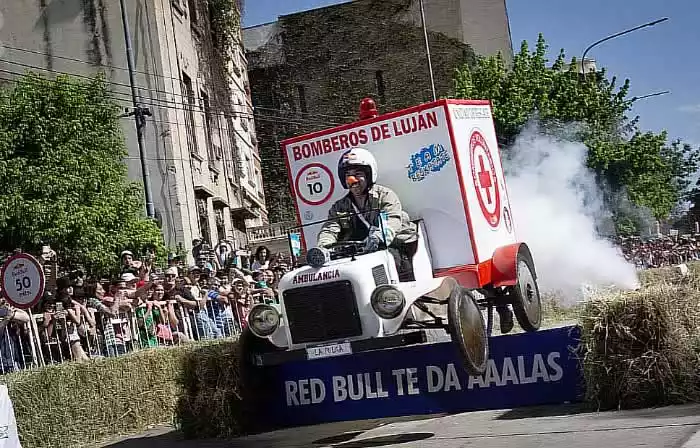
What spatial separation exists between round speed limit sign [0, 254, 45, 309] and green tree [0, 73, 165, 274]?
8.12m

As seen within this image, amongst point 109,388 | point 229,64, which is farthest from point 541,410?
point 229,64

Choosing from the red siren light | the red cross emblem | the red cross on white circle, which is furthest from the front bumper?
the red siren light

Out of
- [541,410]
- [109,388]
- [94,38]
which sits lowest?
[541,410]

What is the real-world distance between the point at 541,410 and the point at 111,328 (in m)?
7.05

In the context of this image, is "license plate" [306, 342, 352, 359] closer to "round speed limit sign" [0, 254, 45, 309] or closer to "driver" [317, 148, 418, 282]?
"driver" [317, 148, 418, 282]

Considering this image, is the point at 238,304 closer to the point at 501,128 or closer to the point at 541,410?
the point at 541,410

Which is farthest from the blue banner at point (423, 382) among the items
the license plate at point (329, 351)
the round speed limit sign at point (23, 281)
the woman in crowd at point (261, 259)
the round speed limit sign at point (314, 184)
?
the woman in crowd at point (261, 259)

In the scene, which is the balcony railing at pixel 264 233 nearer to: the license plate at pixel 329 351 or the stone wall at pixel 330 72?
the stone wall at pixel 330 72

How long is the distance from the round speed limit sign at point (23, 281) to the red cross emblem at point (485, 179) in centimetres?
527

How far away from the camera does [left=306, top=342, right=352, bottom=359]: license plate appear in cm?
Result: 891

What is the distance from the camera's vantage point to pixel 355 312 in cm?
897

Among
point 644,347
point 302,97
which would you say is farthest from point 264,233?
point 644,347

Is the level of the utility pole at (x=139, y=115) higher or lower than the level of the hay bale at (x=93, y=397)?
higher

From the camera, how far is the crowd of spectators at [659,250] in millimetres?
35812
